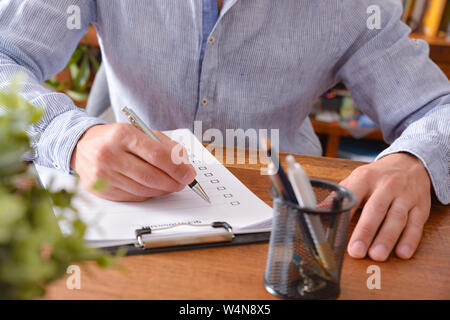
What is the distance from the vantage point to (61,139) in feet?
2.05

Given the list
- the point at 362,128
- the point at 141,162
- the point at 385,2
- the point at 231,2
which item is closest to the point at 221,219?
the point at 141,162

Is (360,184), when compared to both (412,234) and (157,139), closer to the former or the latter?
(412,234)

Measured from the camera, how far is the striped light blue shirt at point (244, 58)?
899 mm

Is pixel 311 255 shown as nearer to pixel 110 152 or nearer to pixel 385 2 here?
pixel 110 152

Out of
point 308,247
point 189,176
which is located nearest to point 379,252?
→ point 308,247

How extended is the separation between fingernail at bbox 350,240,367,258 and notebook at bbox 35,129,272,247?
103 mm

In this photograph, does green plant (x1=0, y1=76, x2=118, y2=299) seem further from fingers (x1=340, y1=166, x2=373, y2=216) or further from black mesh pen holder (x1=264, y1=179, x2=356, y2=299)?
fingers (x1=340, y1=166, x2=373, y2=216)

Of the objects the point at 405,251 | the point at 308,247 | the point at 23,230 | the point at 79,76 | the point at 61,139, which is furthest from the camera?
the point at 79,76

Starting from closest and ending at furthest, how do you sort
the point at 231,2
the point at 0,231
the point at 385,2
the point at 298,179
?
the point at 0,231 < the point at 298,179 < the point at 231,2 < the point at 385,2

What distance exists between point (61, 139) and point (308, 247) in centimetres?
39

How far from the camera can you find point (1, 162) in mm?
225

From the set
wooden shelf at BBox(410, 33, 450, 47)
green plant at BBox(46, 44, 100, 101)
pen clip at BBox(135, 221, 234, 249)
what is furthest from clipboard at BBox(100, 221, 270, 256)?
wooden shelf at BBox(410, 33, 450, 47)

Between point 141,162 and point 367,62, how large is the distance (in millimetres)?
618

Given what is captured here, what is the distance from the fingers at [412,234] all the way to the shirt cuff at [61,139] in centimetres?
44
